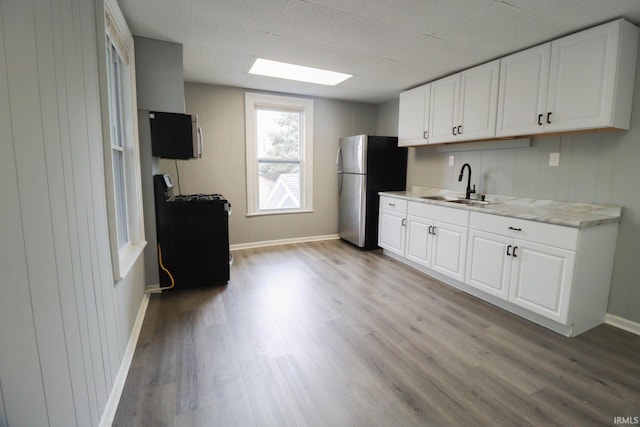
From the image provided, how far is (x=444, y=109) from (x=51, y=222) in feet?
11.6

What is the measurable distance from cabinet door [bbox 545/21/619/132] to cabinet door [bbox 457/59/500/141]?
1.63 ft

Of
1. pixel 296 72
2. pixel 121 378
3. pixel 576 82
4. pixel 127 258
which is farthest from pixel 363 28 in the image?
pixel 121 378

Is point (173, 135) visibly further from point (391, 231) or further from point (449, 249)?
point (449, 249)

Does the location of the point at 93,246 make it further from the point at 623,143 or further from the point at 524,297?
the point at 623,143

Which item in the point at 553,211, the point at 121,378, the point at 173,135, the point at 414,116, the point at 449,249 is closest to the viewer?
the point at 121,378

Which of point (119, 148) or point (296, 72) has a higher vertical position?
point (296, 72)

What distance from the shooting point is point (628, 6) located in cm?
195

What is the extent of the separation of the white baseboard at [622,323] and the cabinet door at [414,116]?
238cm

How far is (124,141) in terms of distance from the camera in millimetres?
2365

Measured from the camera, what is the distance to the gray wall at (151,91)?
2621mm

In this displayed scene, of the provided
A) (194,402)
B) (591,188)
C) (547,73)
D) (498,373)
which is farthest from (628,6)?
(194,402)

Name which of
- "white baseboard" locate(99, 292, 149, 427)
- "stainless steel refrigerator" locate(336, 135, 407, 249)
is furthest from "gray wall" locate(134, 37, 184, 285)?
"stainless steel refrigerator" locate(336, 135, 407, 249)

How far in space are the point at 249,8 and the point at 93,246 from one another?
1814mm

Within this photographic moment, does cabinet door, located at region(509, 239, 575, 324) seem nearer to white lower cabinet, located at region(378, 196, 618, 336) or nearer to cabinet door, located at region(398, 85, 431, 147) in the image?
white lower cabinet, located at region(378, 196, 618, 336)
